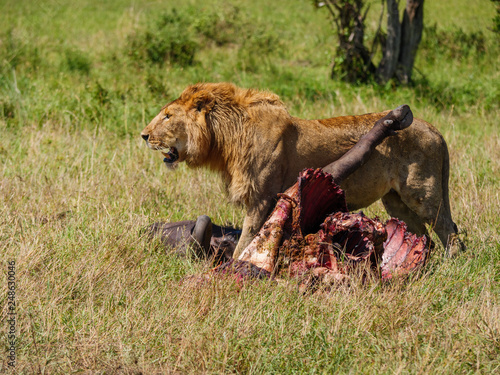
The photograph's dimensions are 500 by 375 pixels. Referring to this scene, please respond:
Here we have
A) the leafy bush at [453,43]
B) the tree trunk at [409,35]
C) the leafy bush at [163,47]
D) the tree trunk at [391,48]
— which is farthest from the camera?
the leafy bush at [453,43]

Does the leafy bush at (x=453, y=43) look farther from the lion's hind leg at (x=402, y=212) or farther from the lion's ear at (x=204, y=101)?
the lion's ear at (x=204, y=101)

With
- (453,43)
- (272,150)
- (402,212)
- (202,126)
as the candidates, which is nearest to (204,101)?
(202,126)

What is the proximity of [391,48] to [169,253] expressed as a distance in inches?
293

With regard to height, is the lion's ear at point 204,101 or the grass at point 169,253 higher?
the lion's ear at point 204,101

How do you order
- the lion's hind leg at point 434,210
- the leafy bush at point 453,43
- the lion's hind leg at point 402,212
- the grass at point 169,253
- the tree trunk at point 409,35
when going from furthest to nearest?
the leafy bush at point 453,43 < the tree trunk at point 409,35 < the lion's hind leg at point 402,212 < the lion's hind leg at point 434,210 < the grass at point 169,253

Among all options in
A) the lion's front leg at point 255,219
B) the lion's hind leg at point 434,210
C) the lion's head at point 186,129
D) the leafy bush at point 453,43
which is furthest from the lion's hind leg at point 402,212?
the leafy bush at point 453,43

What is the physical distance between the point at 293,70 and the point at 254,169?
7681 millimetres

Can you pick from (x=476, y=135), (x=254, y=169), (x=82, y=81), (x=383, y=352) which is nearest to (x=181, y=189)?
(x=254, y=169)

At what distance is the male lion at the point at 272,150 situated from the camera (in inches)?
183

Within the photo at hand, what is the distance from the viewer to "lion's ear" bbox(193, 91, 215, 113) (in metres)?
4.70

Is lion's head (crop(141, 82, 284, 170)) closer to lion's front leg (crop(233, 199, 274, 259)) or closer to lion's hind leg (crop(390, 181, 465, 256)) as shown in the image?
lion's front leg (crop(233, 199, 274, 259))

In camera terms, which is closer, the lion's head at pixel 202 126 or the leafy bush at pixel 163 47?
the lion's head at pixel 202 126

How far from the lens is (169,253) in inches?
182

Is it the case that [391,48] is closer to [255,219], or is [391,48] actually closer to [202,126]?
[202,126]
